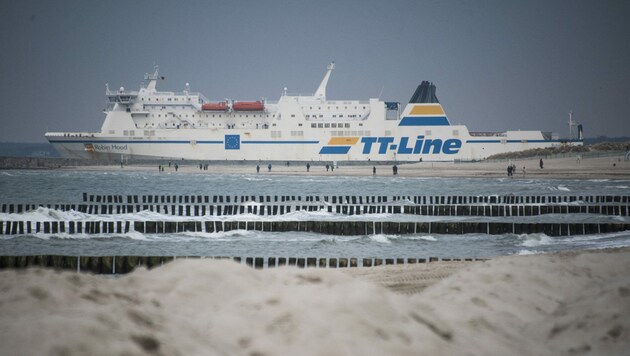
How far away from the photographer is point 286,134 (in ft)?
172

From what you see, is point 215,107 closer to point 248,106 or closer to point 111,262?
point 248,106

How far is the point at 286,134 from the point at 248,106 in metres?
5.18

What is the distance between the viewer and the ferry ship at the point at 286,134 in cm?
5241

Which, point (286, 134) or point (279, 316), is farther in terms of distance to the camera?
point (286, 134)

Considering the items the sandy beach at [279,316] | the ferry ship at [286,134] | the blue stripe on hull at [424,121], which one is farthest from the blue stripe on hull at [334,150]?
the sandy beach at [279,316]

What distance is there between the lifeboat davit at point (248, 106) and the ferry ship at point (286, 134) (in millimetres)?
98

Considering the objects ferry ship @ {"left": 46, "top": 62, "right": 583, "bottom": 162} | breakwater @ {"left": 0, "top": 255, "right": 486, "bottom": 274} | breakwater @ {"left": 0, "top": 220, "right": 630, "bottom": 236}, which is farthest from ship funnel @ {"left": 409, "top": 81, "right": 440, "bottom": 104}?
breakwater @ {"left": 0, "top": 255, "right": 486, "bottom": 274}

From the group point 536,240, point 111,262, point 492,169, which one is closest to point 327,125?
point 492,169

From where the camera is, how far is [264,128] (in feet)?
174

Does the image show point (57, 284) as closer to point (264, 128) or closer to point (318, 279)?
point (318, 279)

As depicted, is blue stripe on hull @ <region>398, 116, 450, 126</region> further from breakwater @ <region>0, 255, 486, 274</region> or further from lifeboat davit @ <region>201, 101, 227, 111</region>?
breakwater @ <region>0, 255, 486, 274</region>

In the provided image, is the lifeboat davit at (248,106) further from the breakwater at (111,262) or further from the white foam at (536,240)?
the breakwater at (111,262)

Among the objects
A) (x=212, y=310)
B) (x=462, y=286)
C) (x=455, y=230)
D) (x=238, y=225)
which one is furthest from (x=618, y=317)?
(x=238, y=225)

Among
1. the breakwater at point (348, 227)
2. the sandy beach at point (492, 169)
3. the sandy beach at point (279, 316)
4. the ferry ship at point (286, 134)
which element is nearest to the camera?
the sandy beach at point (279, 316)
